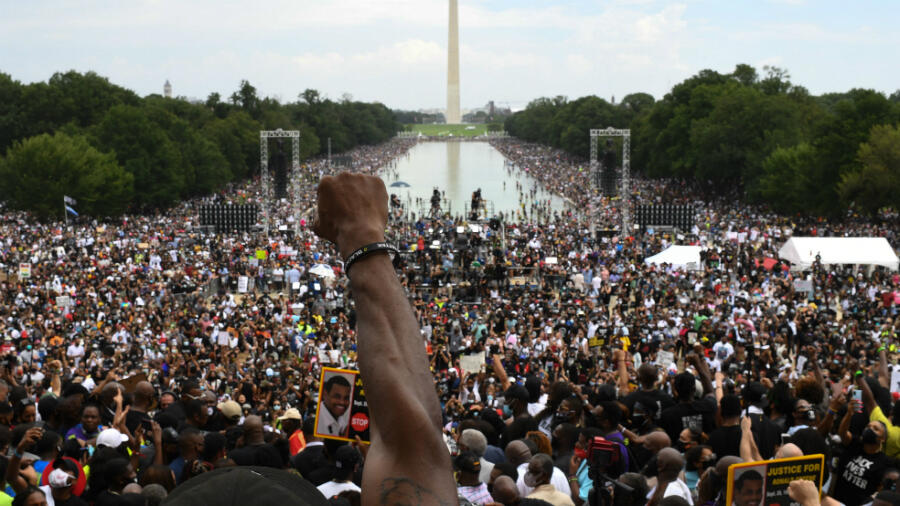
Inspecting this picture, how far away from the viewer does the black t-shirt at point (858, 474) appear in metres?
6.64

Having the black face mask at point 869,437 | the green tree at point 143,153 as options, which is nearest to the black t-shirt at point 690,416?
the black face mask at point 869,437

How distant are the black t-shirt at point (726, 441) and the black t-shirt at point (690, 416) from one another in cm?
58

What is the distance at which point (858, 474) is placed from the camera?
6738 mm

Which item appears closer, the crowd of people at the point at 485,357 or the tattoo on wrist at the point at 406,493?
the tattoo on wrist at the point at 406,493

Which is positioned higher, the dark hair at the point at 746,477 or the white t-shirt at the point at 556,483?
the dark hair at the point at 746,477

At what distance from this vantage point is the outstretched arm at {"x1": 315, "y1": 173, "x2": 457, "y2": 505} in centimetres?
149

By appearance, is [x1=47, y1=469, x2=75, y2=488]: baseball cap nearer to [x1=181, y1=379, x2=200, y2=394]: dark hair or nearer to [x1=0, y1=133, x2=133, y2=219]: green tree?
[x1=181, y1=379, x2=200, y2=394]: dark hair

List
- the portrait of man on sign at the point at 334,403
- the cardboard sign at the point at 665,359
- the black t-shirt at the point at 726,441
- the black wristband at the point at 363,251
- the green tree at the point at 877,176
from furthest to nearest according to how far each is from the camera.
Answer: the green tree at the point at 877,176 → the cardboard sign at the point at 665,359 → the black t-shirt at the point at 726,441 → the portrait of man on sign at the point at 334,403 → the black wristband at the point at 363,251

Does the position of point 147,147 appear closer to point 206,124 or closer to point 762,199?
point 206,124

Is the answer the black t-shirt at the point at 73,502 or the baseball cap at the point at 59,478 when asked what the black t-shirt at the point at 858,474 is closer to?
the black t-shirt at the point at 73,502

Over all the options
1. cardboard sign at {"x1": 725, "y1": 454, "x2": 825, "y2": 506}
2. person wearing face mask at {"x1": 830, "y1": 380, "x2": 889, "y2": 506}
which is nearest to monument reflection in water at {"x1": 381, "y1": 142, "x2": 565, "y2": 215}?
person wearing face mask at {"x1": 830, "y1": 380, "x2": 889, "y2": 506}

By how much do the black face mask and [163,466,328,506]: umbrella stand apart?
6454mm

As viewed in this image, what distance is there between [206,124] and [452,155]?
7103 centimetres

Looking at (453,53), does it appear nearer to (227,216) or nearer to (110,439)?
(227,216)
